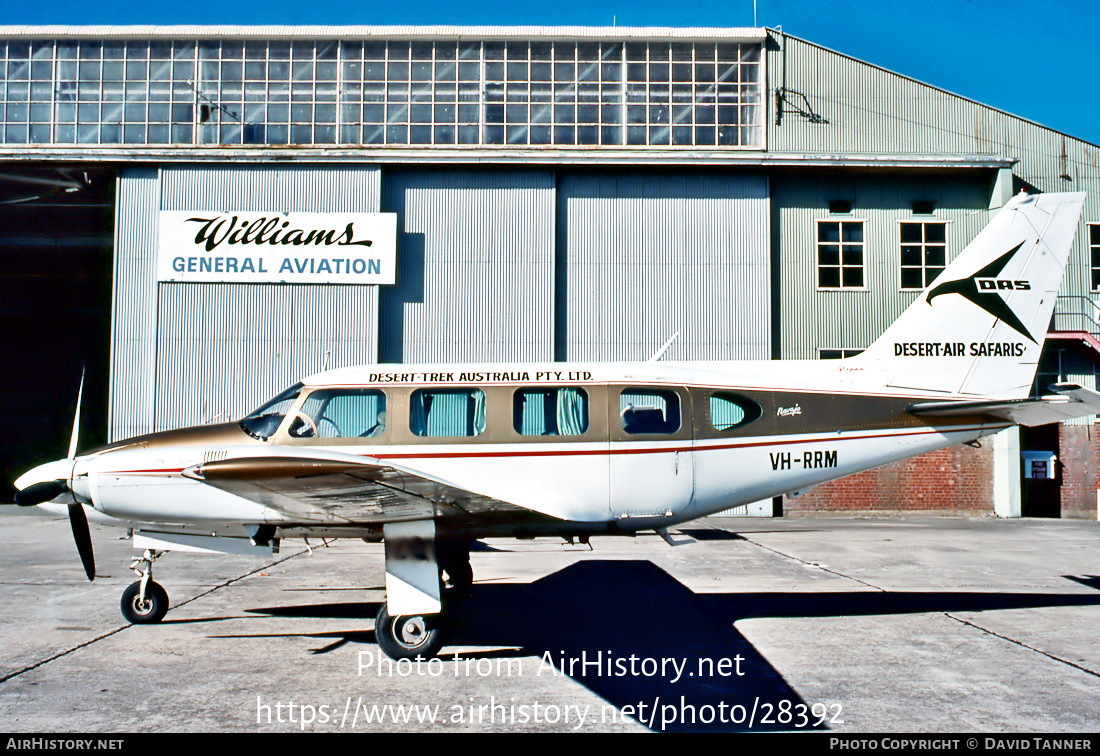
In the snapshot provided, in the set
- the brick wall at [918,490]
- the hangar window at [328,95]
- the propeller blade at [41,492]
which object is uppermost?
the hangar window at [328,95]

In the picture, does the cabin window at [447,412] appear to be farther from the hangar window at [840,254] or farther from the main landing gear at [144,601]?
the hangar window at [840,254]

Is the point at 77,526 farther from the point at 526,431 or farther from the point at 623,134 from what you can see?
the point at 623,134

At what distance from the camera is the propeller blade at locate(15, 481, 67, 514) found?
7738mm

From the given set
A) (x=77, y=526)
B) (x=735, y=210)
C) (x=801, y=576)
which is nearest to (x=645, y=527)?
(x=801, y=576)

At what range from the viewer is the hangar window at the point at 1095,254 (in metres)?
25.0

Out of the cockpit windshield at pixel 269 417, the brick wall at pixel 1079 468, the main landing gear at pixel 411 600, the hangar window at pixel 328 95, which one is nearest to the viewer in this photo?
the main landing gear at pixel 411 600

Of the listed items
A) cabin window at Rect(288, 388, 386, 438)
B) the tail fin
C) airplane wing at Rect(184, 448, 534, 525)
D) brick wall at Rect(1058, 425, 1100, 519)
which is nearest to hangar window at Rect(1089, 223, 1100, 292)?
brick wall at Rect(1058, 425, 1100, 519)

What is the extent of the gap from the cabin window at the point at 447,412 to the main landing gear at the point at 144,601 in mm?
3305

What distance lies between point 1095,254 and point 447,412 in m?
24.7

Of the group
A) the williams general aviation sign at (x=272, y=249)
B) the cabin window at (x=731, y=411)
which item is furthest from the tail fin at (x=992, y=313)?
the williams general aviation sign at (x=272, y=249)

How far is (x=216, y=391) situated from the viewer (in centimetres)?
2284

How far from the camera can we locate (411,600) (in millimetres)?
7605

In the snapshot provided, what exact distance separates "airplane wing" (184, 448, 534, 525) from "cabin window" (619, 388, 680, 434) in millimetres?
1516

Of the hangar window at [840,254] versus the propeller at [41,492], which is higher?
the hangar window at [840,254]
